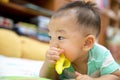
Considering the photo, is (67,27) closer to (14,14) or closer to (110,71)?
(110,71)

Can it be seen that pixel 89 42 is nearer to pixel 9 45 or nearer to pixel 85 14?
pixel 85 14

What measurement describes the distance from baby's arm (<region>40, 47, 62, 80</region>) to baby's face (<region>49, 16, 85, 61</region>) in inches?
1.1

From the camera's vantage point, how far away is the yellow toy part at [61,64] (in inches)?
30.6

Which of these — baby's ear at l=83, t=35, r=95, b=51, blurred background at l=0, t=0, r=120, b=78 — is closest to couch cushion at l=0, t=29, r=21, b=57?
blurred background at l=0, t=0, r=120, b=78

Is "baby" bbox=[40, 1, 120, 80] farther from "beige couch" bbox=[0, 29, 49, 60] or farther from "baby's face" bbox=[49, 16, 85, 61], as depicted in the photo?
"beige couch" bbox=[0, 29, 49, 60]

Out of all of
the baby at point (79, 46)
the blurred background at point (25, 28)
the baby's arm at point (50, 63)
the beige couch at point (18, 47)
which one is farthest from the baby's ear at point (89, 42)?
the beige couch at point (18, 47)

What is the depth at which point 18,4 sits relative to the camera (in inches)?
70.3

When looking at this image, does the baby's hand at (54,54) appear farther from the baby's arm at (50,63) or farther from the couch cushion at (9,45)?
the couch cushion at (9,45)

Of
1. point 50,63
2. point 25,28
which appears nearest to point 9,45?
point 25,28

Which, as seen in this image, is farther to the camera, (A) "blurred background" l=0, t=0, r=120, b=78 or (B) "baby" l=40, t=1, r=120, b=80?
(A) "blurred background" l=0, t=0, r=120, b=78

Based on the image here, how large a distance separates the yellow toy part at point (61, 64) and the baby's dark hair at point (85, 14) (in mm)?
128

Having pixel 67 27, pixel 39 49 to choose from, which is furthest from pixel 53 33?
pixel 39 49

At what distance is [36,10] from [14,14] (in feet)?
0.69

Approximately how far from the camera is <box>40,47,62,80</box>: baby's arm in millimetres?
785
